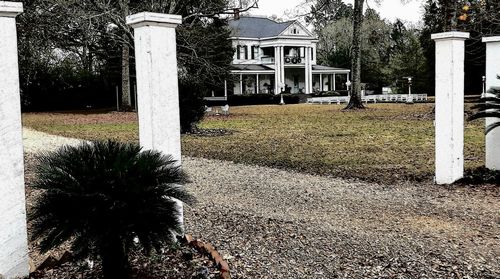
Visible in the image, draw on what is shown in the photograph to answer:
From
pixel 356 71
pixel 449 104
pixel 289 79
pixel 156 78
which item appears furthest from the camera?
pixel 289 79

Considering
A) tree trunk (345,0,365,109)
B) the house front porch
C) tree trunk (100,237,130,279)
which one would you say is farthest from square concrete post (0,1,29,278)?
the house front porch

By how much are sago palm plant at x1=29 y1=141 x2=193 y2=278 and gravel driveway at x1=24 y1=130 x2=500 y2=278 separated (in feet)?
3.05

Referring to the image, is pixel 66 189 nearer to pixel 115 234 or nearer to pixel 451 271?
pixel 115 234

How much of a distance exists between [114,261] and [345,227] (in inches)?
103

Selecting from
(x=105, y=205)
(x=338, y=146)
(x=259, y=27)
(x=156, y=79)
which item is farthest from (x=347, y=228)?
(x=259, y=27)

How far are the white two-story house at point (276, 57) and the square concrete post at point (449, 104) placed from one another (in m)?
40.2

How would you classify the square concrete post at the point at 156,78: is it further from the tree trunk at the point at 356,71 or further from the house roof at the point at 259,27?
the house roof at the point at 259,27

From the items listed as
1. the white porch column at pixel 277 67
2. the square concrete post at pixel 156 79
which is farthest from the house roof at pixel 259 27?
the square concrete post at pixel 156 79

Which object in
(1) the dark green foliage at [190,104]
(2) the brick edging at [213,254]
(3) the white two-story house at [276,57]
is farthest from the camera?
(3) the white two-story house at [276,57]

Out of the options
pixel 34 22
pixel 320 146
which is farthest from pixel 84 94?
pixel 34 22

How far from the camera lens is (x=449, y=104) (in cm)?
722

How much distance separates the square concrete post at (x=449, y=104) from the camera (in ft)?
23.5

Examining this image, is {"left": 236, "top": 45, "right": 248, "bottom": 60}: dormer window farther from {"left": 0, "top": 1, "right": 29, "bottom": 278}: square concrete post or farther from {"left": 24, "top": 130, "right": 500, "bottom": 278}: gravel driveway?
{"left": 0, "top": 1, "right": 29, "bottom": 278}: square concrete post

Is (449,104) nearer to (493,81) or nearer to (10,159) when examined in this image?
(493,81)
